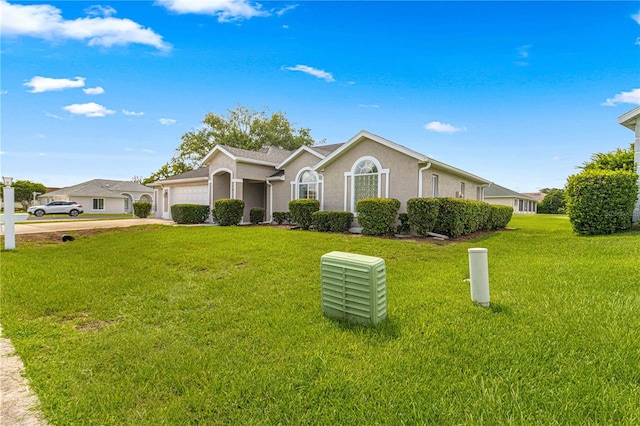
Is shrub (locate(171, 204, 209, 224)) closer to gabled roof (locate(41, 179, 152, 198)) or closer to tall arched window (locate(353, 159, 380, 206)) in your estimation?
tall arched window (locate(353, 159, 380, 206))

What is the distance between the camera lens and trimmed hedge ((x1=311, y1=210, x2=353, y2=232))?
13.6m

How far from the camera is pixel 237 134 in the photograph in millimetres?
37219

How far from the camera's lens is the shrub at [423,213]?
1148 centimetres

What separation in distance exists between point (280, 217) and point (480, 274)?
47.0 ft

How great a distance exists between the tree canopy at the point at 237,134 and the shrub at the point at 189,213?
60.7 ft

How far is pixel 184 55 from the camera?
13.9 metres

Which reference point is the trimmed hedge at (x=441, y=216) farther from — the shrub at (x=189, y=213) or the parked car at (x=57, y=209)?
the parked car at (x=57, y=209)

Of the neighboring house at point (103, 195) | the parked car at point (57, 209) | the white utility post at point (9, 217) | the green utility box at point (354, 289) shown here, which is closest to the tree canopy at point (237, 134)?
the neighboring house at point (103, 195)

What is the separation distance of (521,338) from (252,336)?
9.78ft

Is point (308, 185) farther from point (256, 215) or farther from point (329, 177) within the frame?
point (256, 215)

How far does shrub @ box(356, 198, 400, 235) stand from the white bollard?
7888 millimetres

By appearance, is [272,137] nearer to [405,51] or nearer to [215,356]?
[405,51]

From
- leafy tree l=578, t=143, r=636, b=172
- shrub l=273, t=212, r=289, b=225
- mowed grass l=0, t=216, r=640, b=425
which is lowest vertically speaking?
mowed grass l=0, t=216, r=640, b=425

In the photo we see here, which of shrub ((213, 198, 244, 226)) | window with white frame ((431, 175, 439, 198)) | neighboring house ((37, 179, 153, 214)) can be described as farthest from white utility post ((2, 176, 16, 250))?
neighboring house ((37, 179, 153, 214))
